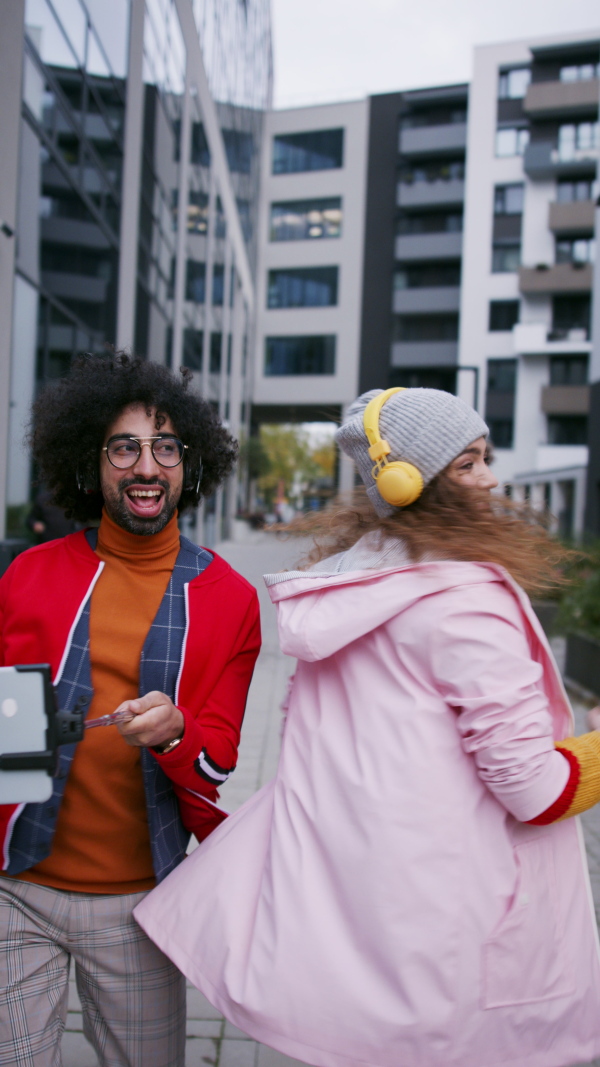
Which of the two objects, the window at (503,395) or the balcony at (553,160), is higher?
the balcony at (553,160)

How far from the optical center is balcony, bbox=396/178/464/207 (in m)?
39.7

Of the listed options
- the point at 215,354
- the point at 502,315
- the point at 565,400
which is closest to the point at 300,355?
the point at 502,315

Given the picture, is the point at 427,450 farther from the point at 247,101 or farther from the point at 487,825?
the point at 247,101

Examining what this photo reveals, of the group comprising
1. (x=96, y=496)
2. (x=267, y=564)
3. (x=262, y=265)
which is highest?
(x=262, y=265)

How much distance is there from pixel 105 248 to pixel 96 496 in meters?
9.34

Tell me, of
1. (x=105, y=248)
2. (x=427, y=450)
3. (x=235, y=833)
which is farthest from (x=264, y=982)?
(x=105, y=248)

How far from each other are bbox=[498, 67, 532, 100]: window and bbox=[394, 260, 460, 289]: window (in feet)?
24.7

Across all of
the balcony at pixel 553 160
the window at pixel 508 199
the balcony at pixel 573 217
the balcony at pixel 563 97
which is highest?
the balcony at pixel 563 97

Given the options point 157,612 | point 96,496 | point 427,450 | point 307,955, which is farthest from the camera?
point 96,496

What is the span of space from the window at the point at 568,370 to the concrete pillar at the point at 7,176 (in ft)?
113

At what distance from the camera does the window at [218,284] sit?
2173 cm

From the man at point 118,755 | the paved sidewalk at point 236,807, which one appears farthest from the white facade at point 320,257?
the man at point 118,755

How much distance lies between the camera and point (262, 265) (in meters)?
40.0

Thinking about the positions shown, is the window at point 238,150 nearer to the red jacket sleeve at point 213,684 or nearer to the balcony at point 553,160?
the balcony at point 553,160
